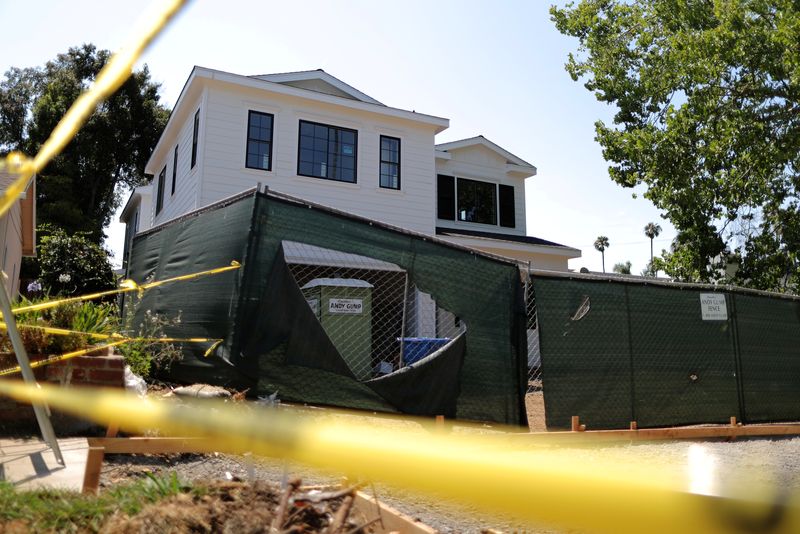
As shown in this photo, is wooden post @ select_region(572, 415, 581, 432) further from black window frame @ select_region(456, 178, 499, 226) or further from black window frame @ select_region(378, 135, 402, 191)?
black window frame @ select_region(456, 178, 499, 226)

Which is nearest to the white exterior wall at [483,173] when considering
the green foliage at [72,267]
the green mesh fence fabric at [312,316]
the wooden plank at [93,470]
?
the green foliage at [72,267]

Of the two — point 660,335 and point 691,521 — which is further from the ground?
point 660,335

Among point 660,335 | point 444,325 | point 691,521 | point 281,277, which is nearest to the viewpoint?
point 691,521

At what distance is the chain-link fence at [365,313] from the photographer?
643 centimetres

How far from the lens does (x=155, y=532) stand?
6.91ft

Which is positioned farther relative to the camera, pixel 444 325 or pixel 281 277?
pixel 444 325

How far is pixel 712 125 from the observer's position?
501 inches

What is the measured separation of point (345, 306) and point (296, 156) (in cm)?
590

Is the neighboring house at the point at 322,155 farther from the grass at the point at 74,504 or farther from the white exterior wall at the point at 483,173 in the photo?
the grass at the point at 74,504

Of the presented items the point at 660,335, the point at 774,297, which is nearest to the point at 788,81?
the point at 774,297

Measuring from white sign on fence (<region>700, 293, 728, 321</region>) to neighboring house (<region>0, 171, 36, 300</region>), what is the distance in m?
11.4

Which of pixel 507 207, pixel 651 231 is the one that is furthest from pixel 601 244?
pixel 507 207

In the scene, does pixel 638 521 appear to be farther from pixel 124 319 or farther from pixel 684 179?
pixel 684 179

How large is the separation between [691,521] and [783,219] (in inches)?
608
